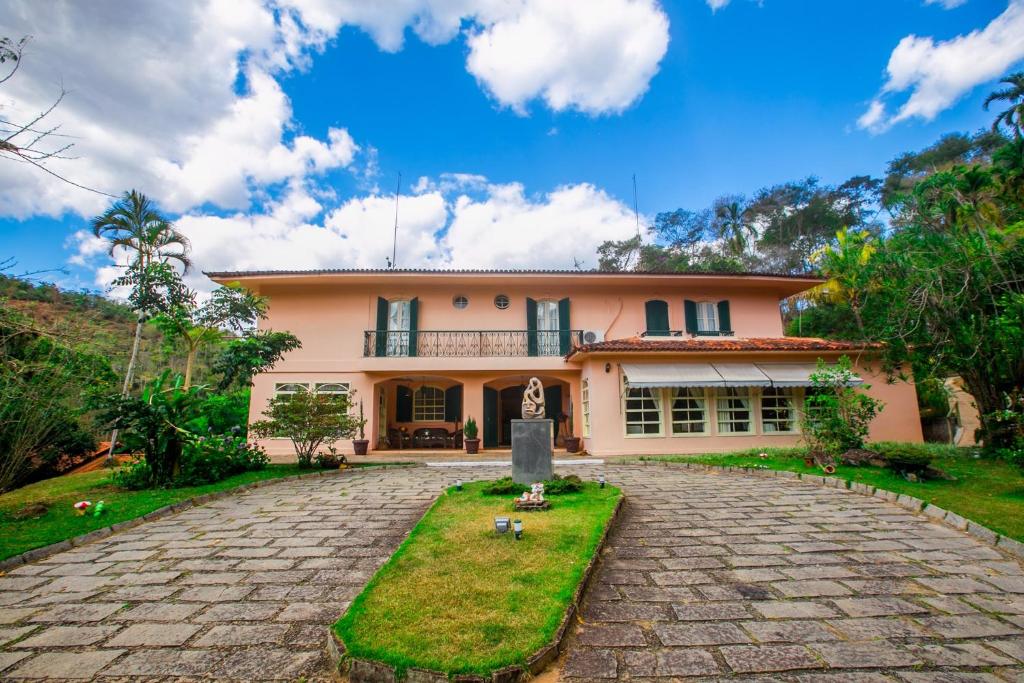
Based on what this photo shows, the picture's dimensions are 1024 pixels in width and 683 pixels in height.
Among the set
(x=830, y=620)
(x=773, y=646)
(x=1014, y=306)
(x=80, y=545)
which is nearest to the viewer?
(x=773, y=646)

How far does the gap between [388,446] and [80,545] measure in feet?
33.9

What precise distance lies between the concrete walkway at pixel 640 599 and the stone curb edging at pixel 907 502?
0.16 m

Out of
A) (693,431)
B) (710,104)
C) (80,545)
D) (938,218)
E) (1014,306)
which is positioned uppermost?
(710,104)

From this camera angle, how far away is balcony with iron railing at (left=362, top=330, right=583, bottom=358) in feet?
47.1

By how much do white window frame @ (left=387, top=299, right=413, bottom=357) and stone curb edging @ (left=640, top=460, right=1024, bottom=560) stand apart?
29.4 ft

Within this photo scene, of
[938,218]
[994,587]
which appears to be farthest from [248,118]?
[938,218]

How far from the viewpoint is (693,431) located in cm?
1229

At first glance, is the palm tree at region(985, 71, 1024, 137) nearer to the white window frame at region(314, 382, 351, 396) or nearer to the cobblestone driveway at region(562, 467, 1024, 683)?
the cobblestone driveway at region(562, 467, 1024, 683)

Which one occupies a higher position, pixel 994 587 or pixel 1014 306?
pixel 1014 306

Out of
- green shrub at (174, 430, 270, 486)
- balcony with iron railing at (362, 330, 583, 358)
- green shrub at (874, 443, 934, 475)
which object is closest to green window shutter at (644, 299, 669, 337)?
balcony with iron railing at (362, 330, 583, 358)

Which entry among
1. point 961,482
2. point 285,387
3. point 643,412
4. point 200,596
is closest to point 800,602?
point 200,596

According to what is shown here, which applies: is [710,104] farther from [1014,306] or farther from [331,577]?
[331,577]

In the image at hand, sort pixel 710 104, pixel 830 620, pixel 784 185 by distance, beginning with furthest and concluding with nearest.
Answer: pixel 784 185
pixel 710 104
pixel 830 620

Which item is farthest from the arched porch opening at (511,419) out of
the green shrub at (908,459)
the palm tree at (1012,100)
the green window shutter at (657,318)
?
the palm tree at (1012,100)
